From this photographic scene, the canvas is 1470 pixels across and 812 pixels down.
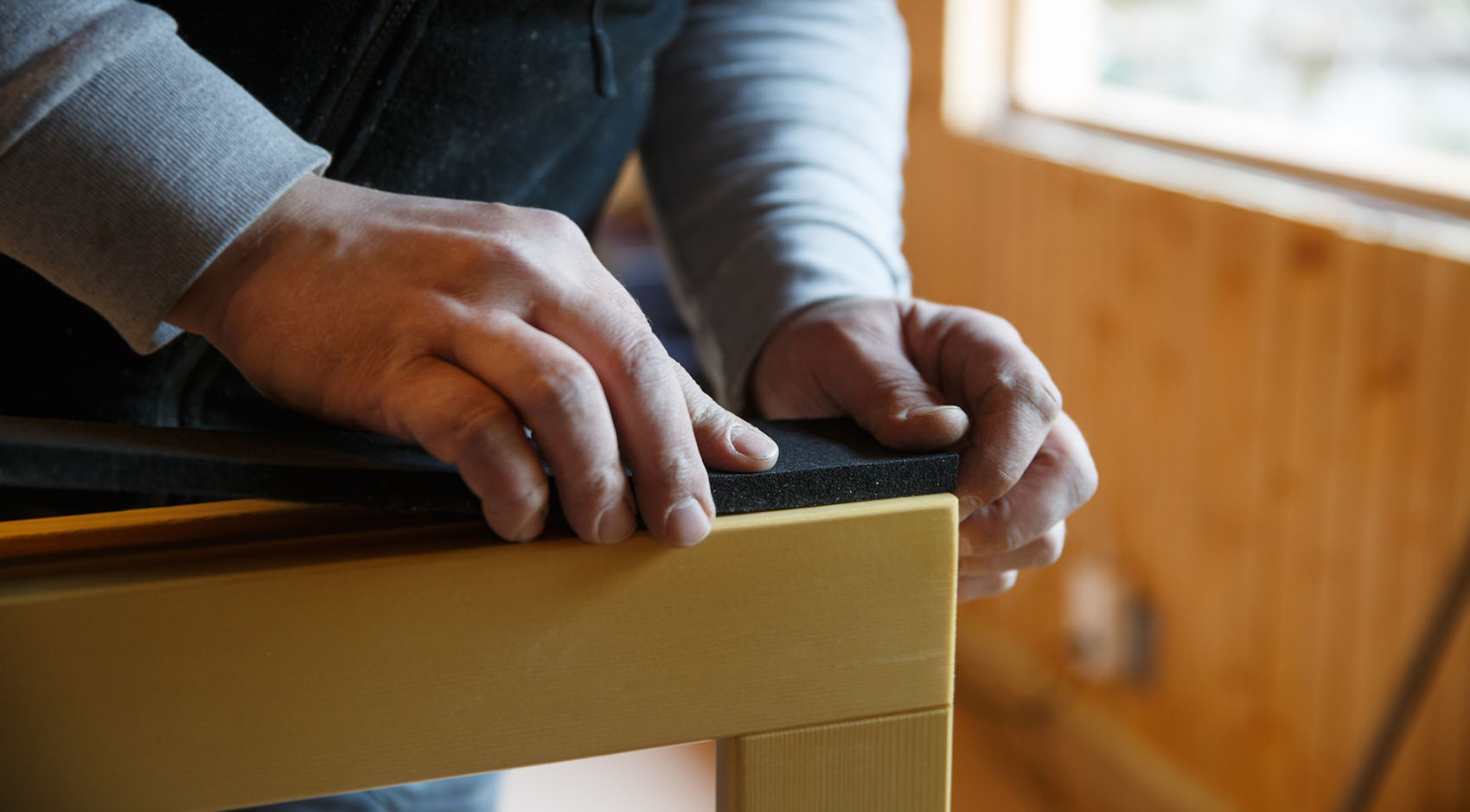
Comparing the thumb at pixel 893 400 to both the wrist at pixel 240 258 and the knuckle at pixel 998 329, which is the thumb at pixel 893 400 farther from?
the wrist at pixel 240 258

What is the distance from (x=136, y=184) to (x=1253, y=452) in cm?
156

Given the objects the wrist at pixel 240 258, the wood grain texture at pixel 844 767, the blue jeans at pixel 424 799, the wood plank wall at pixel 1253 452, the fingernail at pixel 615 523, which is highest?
the wrist at pixel 240 258

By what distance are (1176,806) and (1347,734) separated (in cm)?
37

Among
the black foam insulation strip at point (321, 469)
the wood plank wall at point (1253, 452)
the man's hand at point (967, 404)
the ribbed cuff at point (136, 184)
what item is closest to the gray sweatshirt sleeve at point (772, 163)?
the man's hand at point (967, 404)

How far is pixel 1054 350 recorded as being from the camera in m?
2.09

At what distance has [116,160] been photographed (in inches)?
17.6

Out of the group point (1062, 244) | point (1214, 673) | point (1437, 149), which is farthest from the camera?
point (1062, 244)

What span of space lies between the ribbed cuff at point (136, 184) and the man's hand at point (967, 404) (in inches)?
11.4

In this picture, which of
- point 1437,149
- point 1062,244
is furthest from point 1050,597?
point 1437,149

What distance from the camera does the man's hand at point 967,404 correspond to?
0.57 metres

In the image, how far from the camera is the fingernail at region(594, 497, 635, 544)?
438mm

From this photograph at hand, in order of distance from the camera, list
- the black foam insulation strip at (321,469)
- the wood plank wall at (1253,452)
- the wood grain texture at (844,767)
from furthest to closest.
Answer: the wood plank wall at (1253,452), the wood grain texture at (844,767), the black foam insulation strip at (321,469)

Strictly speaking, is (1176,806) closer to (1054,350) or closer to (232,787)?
(1054,350)

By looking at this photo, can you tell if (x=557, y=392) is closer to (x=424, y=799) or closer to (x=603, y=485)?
(x=603, y=485)
